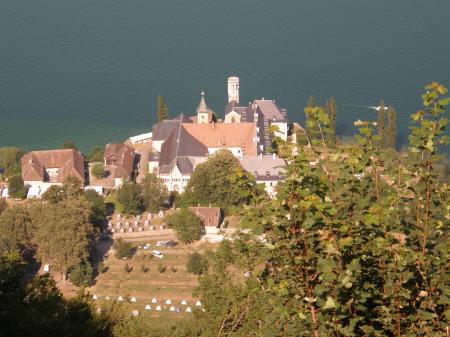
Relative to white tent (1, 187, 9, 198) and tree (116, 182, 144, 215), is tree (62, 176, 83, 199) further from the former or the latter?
white tent (1, 187, 9, 198)

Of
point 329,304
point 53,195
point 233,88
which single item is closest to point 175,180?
point 53,195

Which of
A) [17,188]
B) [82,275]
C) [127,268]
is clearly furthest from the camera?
[17,188]

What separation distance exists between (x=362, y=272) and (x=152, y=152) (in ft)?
80.9

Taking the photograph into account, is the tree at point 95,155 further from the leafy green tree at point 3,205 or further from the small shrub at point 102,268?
the small shrub at point 102,268

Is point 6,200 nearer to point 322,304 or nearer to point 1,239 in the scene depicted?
point 1,239

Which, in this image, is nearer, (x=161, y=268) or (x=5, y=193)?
(x=161, y=268)

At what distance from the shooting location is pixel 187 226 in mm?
23219

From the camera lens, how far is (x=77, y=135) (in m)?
34.1

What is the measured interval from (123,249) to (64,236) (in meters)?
1.92

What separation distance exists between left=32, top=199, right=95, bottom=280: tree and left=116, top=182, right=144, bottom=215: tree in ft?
6.90

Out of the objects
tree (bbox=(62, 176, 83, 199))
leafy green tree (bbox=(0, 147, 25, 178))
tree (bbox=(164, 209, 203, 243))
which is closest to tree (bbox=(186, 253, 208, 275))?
tree (bbox=(164, 209, 203, 243))

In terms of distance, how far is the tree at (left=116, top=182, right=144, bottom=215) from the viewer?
24766 mm

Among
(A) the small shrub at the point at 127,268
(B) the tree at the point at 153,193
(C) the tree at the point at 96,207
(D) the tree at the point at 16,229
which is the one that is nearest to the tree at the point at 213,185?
(B) the tree at the point at 153,193

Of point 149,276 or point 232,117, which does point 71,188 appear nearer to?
point 149,276
